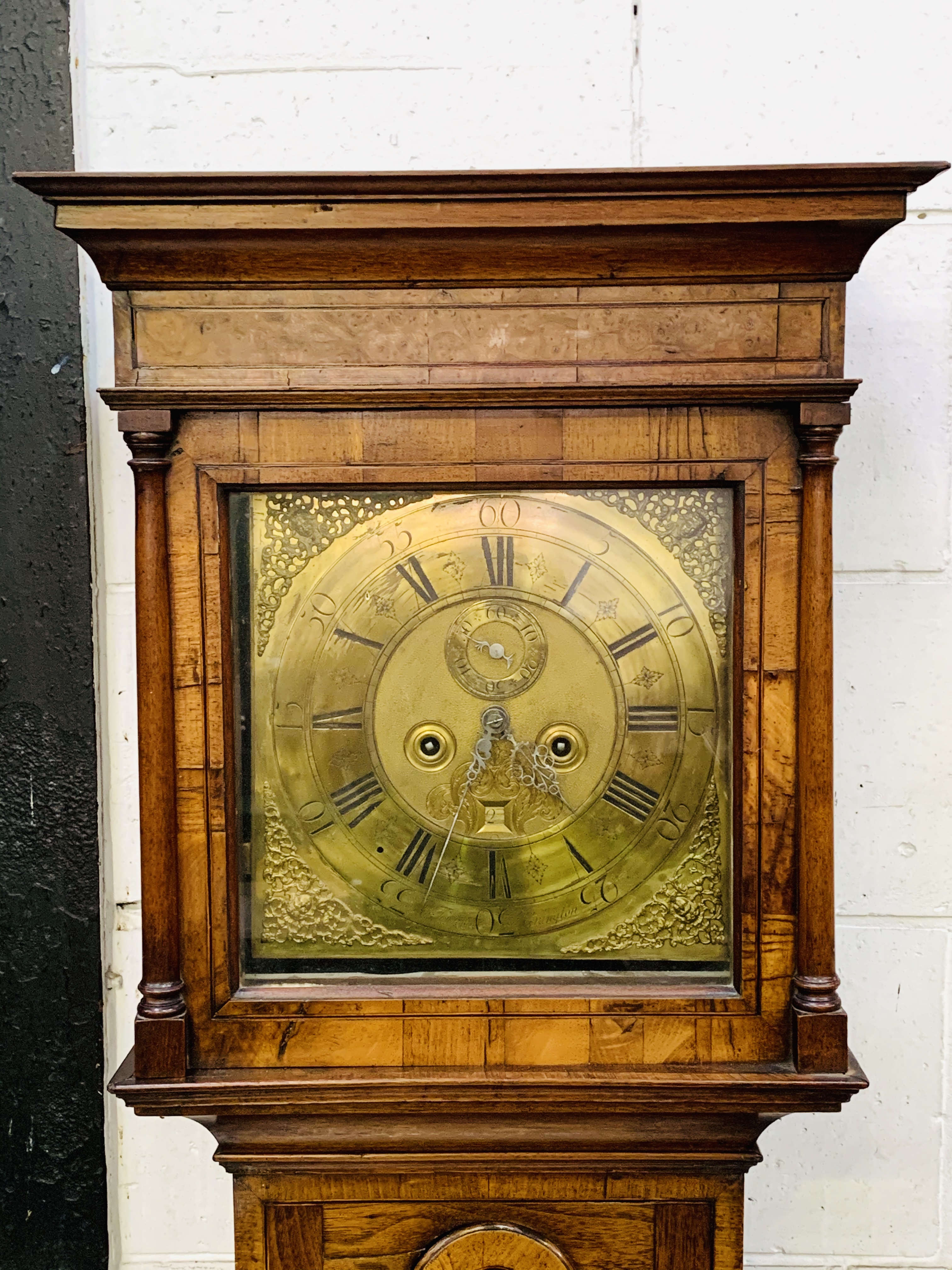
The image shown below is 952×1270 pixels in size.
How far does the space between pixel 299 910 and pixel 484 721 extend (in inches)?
11.2

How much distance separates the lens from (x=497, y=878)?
1.00 m

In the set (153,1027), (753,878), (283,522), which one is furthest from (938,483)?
(153,1027)

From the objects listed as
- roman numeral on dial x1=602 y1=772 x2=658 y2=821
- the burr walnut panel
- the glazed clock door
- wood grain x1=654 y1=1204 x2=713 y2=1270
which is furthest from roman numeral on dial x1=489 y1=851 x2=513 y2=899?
the burr walnut panel

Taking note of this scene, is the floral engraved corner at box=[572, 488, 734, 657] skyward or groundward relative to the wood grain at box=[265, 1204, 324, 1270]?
skyward

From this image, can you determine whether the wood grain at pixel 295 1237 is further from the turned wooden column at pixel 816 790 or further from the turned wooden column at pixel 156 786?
the turned wooden column at pixel 816 790

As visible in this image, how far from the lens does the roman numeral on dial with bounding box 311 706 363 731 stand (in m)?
1.00

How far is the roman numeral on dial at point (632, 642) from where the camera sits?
3.24 ft

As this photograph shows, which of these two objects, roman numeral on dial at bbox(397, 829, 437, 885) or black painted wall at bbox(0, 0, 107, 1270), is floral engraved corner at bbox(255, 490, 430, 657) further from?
black painted wall at bbox(0, 0, 107, 1270)

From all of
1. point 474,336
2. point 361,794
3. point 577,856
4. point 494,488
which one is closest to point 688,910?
point 577,856

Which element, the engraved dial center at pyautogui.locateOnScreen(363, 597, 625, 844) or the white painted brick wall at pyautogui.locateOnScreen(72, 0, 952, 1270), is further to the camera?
the white painted brick wall at pyautogui.locateOnScreen(72, 0, 952, 1270)

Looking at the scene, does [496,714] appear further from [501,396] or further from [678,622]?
[501,396]

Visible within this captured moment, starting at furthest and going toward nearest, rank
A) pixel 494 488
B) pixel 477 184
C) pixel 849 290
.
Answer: pixel 849 290, pixel 494 488, pixel 477 184

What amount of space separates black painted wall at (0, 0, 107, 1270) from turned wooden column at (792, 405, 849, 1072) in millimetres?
884

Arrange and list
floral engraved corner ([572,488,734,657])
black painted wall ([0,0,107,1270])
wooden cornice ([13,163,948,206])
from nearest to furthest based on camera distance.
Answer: wooden cornice ([13,163,948,206])
floral engraved corner ([572,488,734,657])
black painted wall ([0,0,107,1270])
